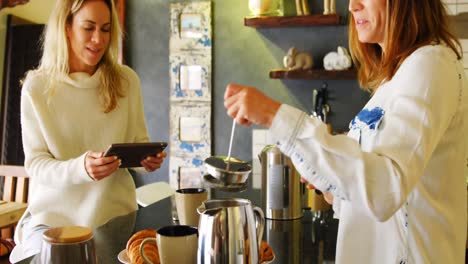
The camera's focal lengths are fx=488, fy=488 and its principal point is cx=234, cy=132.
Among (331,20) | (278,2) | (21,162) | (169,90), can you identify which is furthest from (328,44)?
(21,162)

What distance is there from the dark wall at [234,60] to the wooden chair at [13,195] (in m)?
1.02

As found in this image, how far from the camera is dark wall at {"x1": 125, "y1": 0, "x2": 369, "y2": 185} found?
10.3 ft

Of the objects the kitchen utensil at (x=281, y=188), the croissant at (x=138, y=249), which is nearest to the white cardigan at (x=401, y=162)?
the croissant at (x=138, y=249)

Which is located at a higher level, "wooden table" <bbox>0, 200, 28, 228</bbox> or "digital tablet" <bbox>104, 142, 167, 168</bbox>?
"digital tablet" <bbox>104, 142, 167, 168</bbox>

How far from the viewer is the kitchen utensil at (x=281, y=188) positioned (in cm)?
155

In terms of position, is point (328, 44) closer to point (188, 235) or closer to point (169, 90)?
point (169, 90)

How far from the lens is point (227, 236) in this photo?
0.92m

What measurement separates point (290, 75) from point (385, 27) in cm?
207

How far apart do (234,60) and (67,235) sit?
8.52 feet

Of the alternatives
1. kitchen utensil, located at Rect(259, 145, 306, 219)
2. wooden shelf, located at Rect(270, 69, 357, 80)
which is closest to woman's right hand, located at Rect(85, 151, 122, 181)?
kitchen utensil, located at Rect(259, 145, 306, 219)

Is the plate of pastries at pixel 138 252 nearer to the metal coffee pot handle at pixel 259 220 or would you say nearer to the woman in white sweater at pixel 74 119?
the metal coffee pot handle at pixel 259 220

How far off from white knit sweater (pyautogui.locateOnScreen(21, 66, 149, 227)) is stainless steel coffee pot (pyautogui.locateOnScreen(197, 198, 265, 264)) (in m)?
0.92

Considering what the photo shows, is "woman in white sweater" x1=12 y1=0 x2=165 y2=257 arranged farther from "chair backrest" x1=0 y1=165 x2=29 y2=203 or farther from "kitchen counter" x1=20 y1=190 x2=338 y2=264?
"chair backrest" x1=0 y1=165 x2=29 y2=203

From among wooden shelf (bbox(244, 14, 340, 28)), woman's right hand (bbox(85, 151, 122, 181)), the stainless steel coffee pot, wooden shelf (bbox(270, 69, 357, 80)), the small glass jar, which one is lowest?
the stainless steel coffee pot
